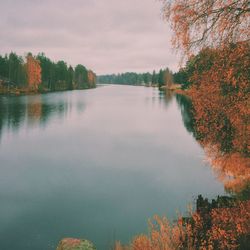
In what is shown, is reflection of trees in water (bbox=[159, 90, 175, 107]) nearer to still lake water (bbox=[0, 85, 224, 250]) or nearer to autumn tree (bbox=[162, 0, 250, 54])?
still lake water (bbox=[0, 85, 224, 250])

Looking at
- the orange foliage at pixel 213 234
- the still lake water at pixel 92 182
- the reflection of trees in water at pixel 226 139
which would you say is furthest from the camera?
the still lake water at pixel 92 182

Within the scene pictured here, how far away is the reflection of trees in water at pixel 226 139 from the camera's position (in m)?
14.1

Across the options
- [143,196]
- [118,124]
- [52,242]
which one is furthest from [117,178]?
[118,124]

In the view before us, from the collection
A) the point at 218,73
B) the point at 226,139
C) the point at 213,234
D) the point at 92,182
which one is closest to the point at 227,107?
the point at 218,73

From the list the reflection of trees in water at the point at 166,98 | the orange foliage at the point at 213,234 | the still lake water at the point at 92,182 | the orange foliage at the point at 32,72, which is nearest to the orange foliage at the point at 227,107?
the still lake water at the point at 92,182

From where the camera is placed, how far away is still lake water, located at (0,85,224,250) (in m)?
16.5

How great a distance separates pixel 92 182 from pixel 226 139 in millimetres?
10619

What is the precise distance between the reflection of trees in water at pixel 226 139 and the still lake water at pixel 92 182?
133 centimetres

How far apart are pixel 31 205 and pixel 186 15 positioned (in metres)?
14.6

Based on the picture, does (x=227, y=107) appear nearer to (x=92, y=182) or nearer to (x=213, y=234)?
(x=213, y=234)

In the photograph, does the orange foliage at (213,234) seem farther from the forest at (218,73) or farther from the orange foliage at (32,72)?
the orange foliage at (32,72)

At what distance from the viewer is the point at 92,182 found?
76.8ft

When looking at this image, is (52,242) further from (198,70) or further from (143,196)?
(198,70)

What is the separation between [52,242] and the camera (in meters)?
15.1
